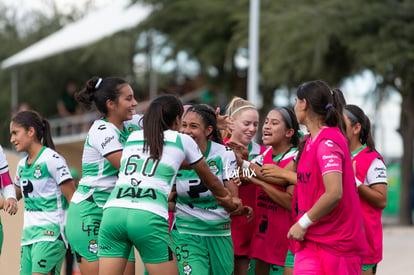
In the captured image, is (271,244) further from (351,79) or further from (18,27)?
(18,27)

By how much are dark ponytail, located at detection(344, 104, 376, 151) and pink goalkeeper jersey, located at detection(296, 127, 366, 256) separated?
1.16 metres

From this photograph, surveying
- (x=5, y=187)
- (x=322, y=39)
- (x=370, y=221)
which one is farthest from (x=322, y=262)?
(x=322, y=39)

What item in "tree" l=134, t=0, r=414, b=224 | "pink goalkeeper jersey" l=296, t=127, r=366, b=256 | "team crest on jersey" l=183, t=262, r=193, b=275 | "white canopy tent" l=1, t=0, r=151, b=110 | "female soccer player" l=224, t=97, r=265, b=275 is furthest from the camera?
"white canopy tent" l=1, t=0, r=151, b=110

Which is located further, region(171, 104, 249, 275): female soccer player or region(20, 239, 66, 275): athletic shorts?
region(20, 239, 66, 275): athletic shorts

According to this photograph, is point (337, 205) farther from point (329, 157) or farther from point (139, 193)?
point (139, 193)

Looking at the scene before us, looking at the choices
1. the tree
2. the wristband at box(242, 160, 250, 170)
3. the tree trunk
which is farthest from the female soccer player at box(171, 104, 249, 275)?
the tree trunk

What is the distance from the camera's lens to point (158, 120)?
18.6ft

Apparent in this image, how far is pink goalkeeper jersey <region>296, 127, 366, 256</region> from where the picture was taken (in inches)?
211

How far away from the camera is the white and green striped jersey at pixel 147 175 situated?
547cm

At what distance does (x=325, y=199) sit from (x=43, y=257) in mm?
2884

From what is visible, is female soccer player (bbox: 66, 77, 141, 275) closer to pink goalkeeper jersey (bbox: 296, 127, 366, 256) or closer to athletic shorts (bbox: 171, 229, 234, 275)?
athletic shorts (bbox: 171, 229, 234, 275)

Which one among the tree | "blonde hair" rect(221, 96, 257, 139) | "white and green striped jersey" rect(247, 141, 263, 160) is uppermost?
the tree

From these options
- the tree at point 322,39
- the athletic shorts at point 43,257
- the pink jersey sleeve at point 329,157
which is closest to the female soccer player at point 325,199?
the pink jersey sleeve at point 329,157

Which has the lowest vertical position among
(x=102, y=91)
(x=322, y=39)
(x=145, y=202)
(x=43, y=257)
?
(x=43, y=257)
